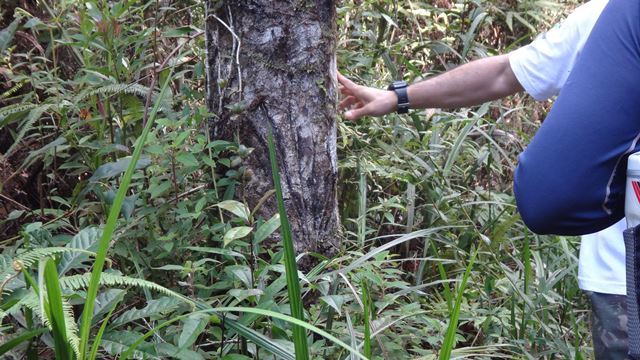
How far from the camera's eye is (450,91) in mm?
3207

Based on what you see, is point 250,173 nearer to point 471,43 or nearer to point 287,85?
point 287,85

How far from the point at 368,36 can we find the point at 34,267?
2.40 metres

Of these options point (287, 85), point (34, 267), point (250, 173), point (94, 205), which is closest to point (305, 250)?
point (250, 173)

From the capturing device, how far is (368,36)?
418 centimetres

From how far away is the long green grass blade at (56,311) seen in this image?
1742 millimetres

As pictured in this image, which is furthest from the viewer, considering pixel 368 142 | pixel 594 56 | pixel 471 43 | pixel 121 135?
pixel 471 43

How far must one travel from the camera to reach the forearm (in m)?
3.07

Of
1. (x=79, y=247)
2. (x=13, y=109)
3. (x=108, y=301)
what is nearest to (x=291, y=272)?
(x=108, y=301)

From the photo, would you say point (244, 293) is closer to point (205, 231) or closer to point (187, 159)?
point (205, 231)

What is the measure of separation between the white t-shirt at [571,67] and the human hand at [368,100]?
0.50 metres

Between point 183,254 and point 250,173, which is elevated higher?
point 250,173

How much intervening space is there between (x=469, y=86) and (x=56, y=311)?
1933 millimetres

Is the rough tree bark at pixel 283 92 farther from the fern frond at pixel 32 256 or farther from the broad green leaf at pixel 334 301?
the fern frond at pixel 32 256

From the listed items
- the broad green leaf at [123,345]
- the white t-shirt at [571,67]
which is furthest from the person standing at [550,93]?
the broad green leaf at [123,345]
